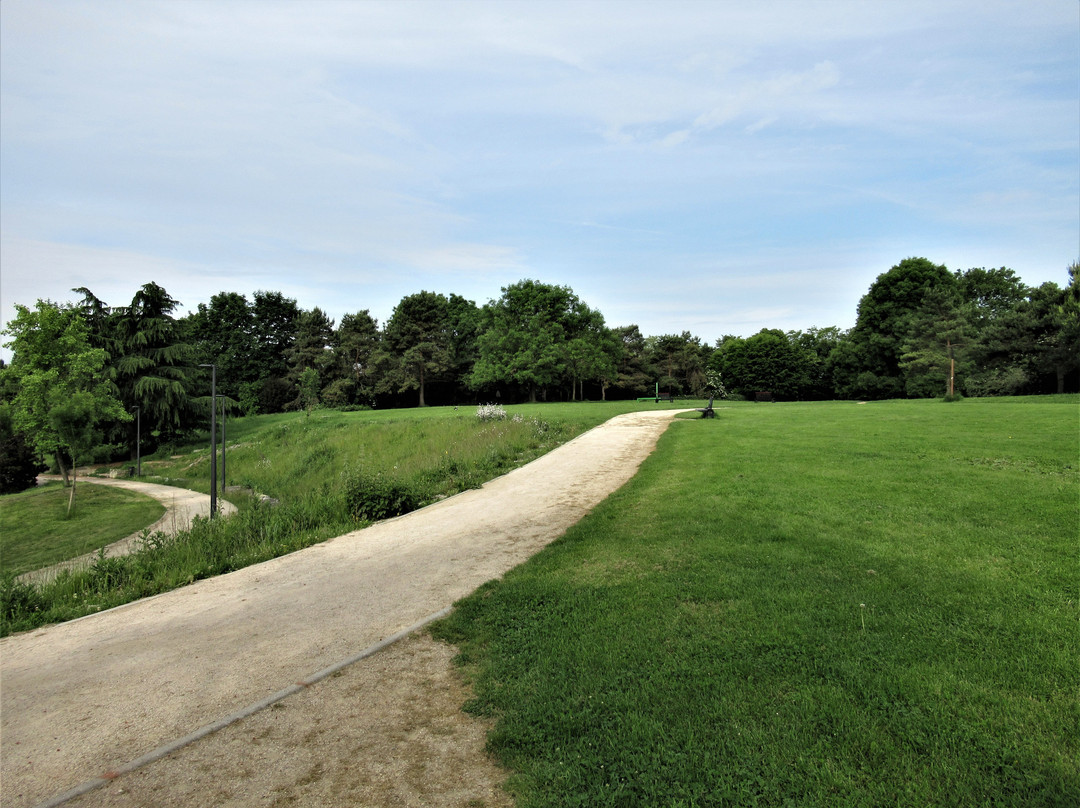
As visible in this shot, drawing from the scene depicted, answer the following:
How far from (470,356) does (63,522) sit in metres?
35.4

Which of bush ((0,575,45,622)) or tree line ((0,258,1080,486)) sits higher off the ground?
tree line ((0,258,1080,486))

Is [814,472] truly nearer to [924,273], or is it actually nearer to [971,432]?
[971,432]

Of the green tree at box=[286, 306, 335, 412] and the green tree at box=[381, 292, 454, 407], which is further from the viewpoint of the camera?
the green tree at box=[286, 306, 335, 412]

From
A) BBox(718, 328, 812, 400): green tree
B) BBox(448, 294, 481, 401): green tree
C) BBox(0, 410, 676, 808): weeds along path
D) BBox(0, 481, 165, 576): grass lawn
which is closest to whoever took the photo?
BBox(0, 410, 676, 808): weeds along path

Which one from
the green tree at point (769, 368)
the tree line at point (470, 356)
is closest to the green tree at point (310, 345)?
the tree line at point (470, 356)

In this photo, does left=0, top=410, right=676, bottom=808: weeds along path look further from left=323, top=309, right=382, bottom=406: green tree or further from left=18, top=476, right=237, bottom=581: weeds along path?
left=323, top=309, right=382, bottom=406: green tree

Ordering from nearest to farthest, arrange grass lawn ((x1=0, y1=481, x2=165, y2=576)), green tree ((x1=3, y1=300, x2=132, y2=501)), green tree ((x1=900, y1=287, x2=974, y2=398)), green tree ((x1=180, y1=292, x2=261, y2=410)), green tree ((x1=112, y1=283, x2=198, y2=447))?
grass lawn ((x1=0, y1=481, x2=165, y2=576)) → green tree ((x1=3, y1=300, x2=132, y2=501)) → green tree ((x1=900, y1=287, x2=974, y2=398)) → green tree ((x1=112, y1=283, x2=198, y2=447)) → green tree ((x1=180, y1=292, x2=261, y2=410))

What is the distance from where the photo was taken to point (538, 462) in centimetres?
1344

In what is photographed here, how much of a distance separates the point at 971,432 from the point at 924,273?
38908 millimetres

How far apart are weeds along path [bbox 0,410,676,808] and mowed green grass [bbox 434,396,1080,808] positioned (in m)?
0.71

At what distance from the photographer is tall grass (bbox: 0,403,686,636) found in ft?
21.5

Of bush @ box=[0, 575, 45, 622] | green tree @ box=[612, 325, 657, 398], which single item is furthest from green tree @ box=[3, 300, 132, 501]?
green tree @ box=[612, 325, 657, 398]

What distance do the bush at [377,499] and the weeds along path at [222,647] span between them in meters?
0.97

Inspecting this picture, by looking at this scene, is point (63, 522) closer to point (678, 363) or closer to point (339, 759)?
point (339, 759)
